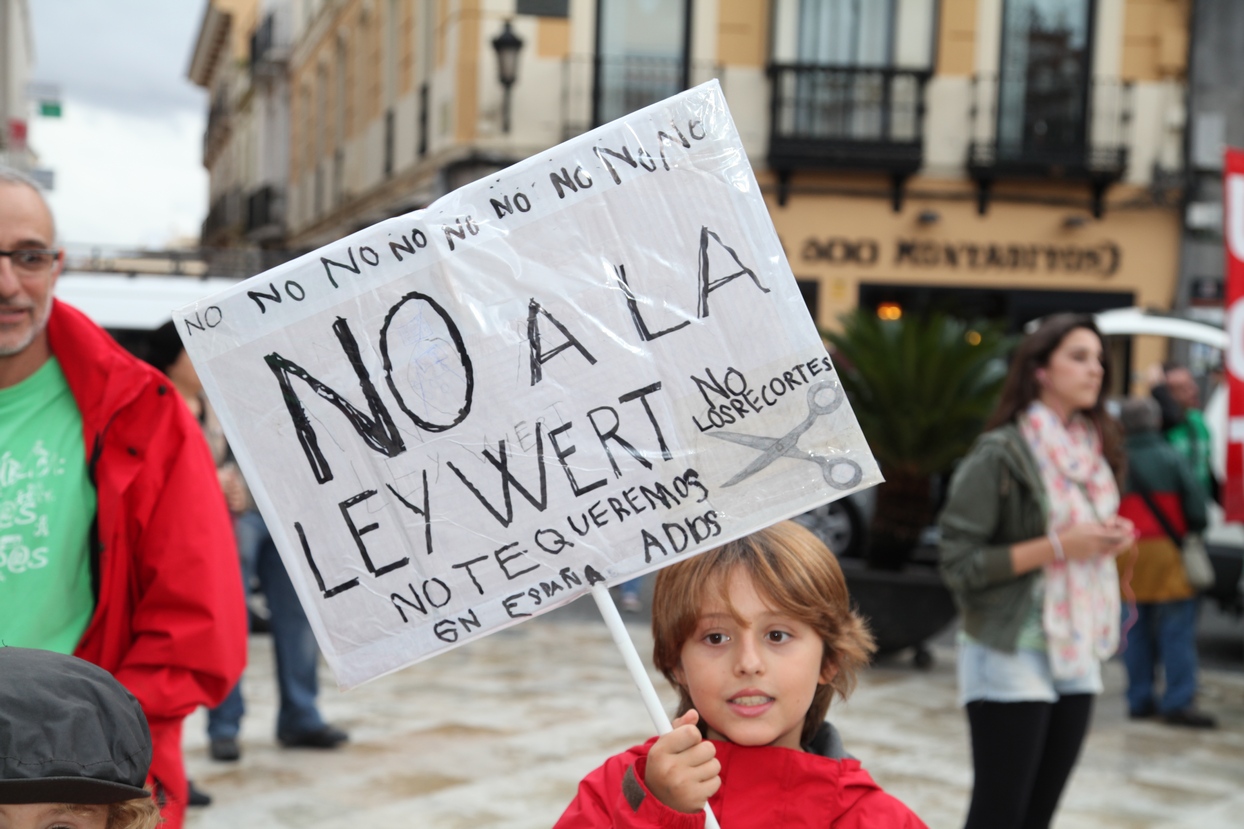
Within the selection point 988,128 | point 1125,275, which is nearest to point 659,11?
point 988,128

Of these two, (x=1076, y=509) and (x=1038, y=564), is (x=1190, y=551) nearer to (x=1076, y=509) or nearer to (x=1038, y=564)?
(x=1076, y=509)

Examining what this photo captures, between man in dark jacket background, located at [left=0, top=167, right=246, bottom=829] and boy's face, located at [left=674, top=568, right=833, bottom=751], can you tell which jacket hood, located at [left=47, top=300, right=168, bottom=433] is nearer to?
man in dark jacket background, located at [left=0, top=167, right=246, bottom=829]

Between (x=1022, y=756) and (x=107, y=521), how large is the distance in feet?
8.22

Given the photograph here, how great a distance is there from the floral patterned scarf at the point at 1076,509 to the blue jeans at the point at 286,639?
3.37 metres

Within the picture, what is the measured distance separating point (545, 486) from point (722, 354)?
0.33 meters

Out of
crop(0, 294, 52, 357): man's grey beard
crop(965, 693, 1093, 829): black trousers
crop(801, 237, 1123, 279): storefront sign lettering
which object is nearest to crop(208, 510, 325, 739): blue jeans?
crop(965, 693, 1093, 829): black trousers

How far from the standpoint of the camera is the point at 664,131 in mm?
2094

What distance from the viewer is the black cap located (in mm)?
1417

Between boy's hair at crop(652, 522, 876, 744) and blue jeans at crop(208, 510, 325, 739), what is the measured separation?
417cm

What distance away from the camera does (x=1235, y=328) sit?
19.2 feet

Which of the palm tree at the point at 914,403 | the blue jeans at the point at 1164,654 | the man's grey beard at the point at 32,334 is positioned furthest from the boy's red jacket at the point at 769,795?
the palm tree at the point at 914,403

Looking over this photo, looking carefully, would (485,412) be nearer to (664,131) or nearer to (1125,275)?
(664,131)

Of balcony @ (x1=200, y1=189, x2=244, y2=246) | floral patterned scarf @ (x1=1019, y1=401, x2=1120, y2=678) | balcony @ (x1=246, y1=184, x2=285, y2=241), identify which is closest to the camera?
floral patterned scarf @ (x1=1019, y1=401, x2=1120, y2=678)

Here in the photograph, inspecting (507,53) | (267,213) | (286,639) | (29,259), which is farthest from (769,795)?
(267,213)
